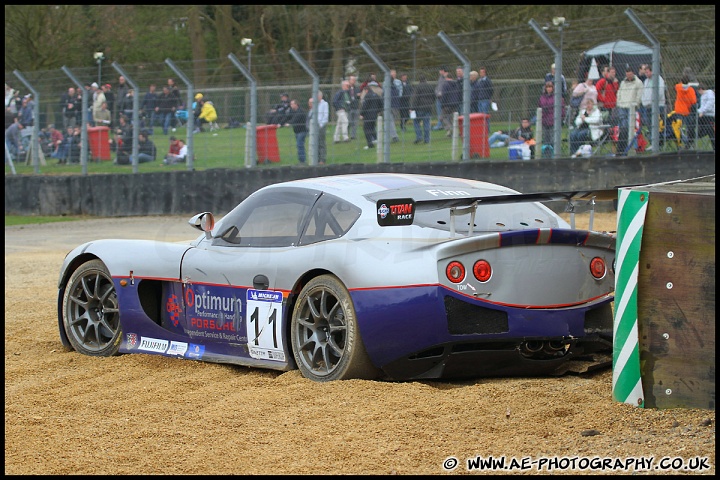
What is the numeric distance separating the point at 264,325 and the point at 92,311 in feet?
6.09

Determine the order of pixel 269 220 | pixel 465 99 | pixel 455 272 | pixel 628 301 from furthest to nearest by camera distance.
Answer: pixel 465 99 → pixel 269 220 → pixel 455 272 → pixel 628 301

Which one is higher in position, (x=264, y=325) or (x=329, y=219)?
(x=329, y=219)

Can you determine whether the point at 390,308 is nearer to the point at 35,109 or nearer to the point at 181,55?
the point at 35,109

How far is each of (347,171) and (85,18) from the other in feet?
87.8

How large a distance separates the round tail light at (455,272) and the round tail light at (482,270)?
0.08 m

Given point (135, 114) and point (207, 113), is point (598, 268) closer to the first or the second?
point (207, 113)

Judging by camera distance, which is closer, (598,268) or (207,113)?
(598,268)

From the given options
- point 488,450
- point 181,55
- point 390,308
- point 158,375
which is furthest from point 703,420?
point 181,55

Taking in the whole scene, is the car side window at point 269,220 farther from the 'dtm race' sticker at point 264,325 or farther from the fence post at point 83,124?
the fence post at point 83,124

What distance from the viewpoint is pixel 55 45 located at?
38.8 meters

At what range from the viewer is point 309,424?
17.0 ft

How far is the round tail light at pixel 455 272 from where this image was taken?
18.8 ft

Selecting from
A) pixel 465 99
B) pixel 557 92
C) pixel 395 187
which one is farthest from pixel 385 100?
pixel 395 187

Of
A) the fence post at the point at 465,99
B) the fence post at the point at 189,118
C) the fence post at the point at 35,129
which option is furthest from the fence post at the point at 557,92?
the fence post at the point at 35,129
